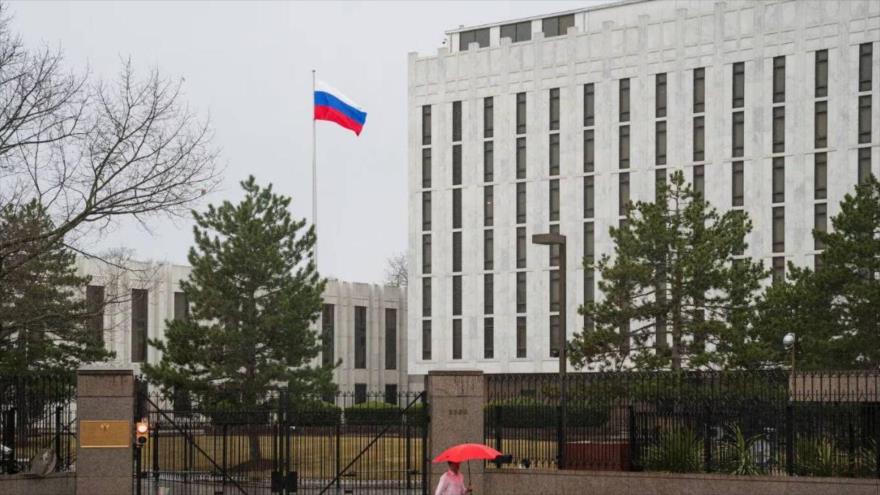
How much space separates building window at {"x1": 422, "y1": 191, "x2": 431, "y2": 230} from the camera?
3627 inches

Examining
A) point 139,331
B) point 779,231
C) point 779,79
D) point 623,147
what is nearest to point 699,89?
point 779,79

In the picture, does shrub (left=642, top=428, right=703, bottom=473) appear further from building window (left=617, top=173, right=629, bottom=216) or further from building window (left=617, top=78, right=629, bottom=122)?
building window (left=617, top=78, right=629, bottom=122)

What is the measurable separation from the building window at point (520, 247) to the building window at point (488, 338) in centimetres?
387

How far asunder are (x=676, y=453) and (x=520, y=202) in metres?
58.4

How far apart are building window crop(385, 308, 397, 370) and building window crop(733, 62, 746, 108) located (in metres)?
32.1

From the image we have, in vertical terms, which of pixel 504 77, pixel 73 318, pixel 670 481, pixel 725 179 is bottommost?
pixel 670 481

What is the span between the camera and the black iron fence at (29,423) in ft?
94.5

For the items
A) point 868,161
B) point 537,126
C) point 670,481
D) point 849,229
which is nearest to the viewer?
point 670,481

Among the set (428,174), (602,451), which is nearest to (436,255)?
(428,174)

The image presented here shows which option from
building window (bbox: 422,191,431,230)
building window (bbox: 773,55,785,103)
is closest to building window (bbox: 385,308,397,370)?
building window (bbox: 422,191,431,230)

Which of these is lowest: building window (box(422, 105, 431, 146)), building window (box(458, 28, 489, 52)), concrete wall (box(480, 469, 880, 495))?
concrete wall (box(480, 469, 880, 495))

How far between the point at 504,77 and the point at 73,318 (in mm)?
60580

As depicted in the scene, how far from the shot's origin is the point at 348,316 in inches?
3920

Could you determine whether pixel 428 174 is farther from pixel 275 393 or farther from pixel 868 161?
pixel 275 393
